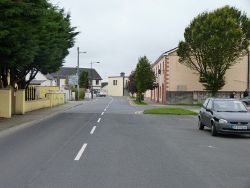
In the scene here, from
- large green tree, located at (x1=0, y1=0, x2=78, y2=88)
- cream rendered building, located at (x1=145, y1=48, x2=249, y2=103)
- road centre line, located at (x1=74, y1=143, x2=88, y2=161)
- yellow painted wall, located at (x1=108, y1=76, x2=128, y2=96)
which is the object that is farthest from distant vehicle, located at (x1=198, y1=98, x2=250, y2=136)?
yellow painted wall, located at (x1=108, y1=76, x2=128, y2=96)

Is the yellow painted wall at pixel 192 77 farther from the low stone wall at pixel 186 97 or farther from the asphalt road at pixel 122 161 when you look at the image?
the asphalt road at pixel 122 161

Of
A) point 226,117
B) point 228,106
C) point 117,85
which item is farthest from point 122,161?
point 117,85

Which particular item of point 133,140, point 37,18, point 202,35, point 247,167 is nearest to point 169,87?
point 202,35

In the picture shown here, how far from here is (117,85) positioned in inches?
5901

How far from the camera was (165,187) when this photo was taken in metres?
8.03

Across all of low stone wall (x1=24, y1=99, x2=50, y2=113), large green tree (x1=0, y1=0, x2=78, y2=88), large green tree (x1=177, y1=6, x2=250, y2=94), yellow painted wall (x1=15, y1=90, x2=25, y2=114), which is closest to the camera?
large green tree (x1=0, y1=0, x2=78, y2=88)

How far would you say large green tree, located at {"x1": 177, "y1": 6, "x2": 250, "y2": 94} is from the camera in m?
48.0

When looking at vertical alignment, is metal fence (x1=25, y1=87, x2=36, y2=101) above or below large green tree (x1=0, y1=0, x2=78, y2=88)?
below

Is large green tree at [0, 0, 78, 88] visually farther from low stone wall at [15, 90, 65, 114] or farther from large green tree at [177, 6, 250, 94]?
large green tree at [177, 6, 250, 94]

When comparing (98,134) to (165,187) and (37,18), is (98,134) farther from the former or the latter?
(165,187)

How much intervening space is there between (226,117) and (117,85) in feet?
433

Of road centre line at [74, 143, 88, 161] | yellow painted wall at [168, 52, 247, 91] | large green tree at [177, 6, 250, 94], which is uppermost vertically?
large green tree at [177, 6, 250, 94]

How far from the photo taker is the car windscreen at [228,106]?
63.6 ft

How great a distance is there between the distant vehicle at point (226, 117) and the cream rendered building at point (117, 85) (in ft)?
415
